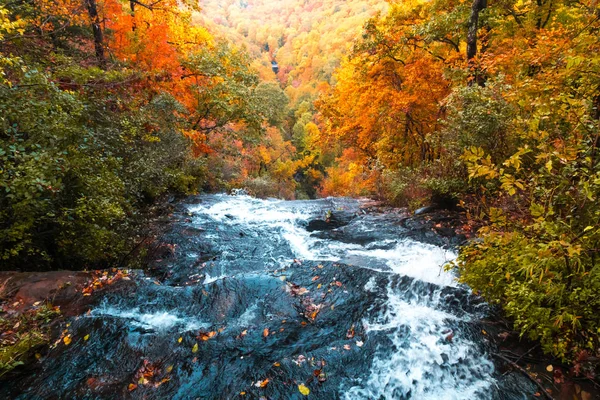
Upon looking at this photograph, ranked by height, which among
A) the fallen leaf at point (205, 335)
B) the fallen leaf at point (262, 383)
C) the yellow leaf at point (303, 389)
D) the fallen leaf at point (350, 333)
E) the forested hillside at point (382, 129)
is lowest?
the fallen leaf at point (350, 333)

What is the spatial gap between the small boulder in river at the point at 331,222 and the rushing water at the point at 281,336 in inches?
113

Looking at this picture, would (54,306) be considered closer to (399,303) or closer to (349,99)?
(399,303)

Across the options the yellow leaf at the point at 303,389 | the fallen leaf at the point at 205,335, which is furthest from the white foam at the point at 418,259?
the fallen leaf at the point at 205,335

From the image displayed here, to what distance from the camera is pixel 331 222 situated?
33.8 ft

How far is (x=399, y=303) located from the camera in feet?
16.7

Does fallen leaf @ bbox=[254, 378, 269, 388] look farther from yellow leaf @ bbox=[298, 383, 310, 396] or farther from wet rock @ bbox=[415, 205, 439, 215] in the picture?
wet rock @ bbox=[415, 205, 439, 215]

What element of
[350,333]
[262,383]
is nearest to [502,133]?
[350,333]

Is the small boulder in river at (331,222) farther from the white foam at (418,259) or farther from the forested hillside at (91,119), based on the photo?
the forested hillside at (91,119)

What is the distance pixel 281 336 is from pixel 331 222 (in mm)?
6076

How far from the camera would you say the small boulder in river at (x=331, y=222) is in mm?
10005

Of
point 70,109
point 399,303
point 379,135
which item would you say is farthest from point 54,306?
point 379,135

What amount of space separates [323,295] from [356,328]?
98 cm

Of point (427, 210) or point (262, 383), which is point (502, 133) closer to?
point (427, 210)

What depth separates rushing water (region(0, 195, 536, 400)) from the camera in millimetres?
3678
